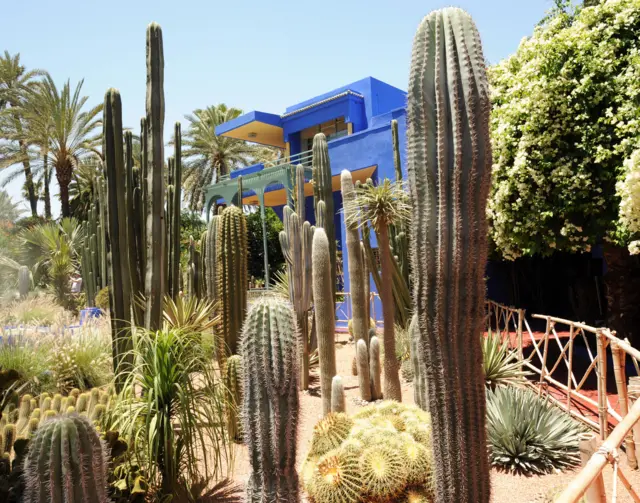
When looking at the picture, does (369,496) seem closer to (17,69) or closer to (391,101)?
(391,101)

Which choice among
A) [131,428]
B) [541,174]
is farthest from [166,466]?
[541,174]

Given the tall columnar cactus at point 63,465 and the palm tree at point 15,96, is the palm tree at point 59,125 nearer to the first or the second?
the palm tree at point 15,96

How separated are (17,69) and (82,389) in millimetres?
25738

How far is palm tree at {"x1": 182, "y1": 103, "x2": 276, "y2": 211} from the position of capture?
24.9 m

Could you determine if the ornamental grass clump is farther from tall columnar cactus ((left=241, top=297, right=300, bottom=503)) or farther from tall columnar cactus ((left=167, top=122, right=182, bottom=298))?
tall columnar cactus ((left=167, top=122, right=182, bottom=298))

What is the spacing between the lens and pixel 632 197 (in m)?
5.41

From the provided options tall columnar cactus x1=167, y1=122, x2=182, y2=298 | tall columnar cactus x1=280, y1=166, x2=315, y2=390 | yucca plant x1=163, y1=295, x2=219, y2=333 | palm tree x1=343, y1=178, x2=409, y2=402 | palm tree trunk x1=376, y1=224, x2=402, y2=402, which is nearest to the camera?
yucca plant x1=163, y1=295, x2=219, y2=333

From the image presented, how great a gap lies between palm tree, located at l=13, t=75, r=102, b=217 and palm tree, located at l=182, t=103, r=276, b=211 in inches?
209

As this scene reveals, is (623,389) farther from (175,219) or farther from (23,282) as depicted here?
(23,282)

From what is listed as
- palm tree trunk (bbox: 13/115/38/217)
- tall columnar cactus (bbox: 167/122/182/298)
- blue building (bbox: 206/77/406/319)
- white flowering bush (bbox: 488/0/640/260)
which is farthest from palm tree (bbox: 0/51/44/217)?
white flowering bush (bbox: 488/0/640/260)

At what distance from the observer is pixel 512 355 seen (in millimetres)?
6738

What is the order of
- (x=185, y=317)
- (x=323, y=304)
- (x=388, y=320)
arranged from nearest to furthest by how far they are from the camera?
(x=185, y=317), (x=388, y=320), (x=323, y=304)

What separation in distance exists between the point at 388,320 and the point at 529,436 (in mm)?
1901

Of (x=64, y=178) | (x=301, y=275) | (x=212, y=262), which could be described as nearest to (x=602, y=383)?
(x=301, y=275)
